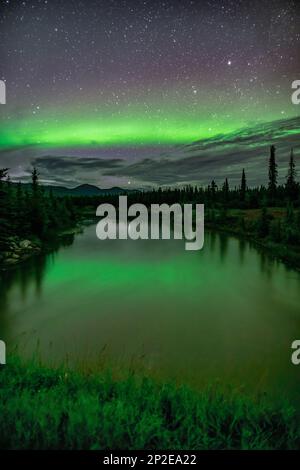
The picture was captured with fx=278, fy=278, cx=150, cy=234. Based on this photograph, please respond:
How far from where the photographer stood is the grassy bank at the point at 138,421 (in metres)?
3.61

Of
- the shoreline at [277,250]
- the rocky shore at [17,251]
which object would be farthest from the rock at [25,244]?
the shoreline at [277,250]

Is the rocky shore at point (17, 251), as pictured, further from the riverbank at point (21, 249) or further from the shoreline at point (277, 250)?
the shoreline at point (277, 250)

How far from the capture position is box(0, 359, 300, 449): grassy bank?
361 centimetres

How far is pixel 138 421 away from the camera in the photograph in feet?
13.3

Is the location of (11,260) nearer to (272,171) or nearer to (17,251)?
(17,251)

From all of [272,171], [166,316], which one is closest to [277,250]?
[166,316]

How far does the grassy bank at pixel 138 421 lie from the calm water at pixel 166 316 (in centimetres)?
210

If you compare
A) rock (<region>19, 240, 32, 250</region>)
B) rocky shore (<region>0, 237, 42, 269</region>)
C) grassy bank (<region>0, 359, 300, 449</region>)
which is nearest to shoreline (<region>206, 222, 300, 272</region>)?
grassy bank (<region>0, 359, 300, 449</region>)

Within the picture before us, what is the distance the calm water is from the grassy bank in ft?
6.90

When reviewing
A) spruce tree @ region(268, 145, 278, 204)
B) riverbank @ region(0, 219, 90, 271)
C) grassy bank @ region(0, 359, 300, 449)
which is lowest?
grassy bank @ region(0, 359, 300, 449)

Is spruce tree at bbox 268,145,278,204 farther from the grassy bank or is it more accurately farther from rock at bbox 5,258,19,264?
the grassy bank

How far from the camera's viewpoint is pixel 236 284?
51.5 feet
